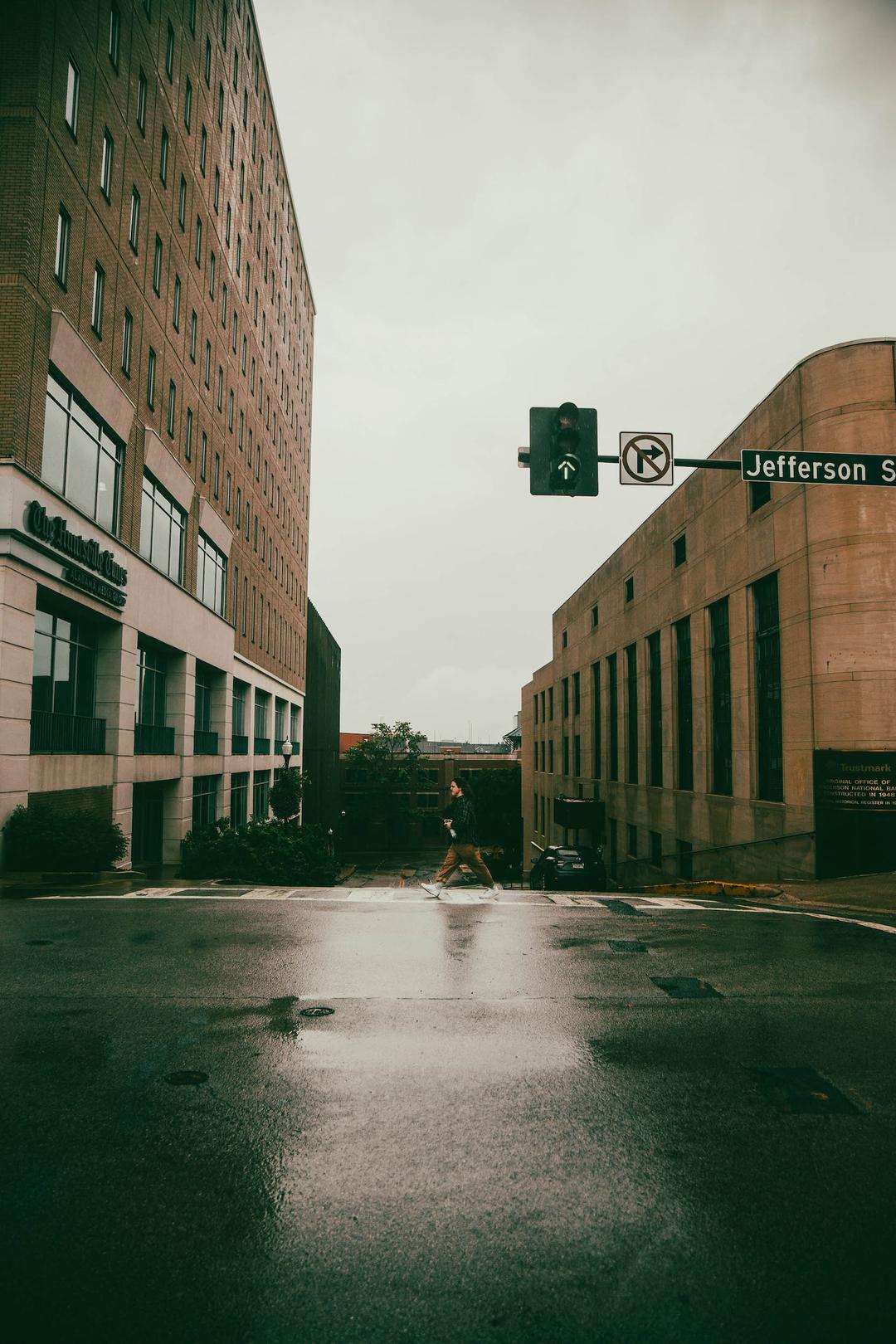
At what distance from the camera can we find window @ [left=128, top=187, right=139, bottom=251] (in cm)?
2284

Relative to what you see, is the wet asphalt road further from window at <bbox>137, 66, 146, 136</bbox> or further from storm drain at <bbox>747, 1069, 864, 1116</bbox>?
window at <bbox>137, 66, 146, 136</bbox>

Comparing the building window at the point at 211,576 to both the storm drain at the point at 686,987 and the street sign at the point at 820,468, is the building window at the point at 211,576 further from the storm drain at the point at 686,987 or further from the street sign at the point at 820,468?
the storm drain at the point at 686,987

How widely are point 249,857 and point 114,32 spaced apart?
22110mm

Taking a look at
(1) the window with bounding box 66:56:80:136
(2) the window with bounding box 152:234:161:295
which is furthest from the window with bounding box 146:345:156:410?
(1) the window with bounding box 66:56:80:136

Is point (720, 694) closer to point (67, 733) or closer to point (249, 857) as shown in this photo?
point (249, 857)

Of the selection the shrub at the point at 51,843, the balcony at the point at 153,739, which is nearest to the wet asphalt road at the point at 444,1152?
the shrub at the point at 51,843

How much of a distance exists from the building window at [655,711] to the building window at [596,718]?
34.2ft

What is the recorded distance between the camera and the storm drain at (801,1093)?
4957 mm

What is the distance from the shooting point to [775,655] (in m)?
22.4

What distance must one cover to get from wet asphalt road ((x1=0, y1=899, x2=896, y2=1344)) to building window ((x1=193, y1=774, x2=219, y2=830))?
22.8 metres

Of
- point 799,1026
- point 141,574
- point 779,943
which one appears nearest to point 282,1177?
point 799,1026

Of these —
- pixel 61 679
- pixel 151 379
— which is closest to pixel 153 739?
pixel 61 679

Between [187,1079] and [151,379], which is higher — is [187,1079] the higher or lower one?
the lower one

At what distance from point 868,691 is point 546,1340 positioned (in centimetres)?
1836
